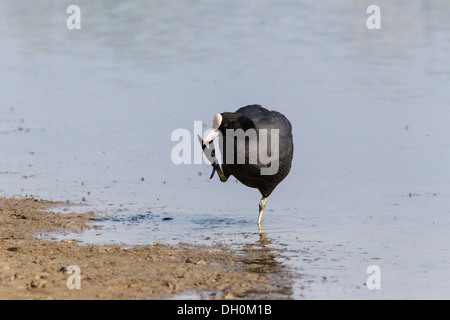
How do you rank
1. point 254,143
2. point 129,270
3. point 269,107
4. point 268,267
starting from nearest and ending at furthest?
point 129,270 → point 268,267 → point 254,143 → point 269,107

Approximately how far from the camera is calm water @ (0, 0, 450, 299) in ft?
33.7

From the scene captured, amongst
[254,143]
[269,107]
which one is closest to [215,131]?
[254,143]

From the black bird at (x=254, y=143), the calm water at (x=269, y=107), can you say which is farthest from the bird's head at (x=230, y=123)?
the calm water at (x=269, y=107)

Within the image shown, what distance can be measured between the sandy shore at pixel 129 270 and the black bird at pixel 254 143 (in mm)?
968

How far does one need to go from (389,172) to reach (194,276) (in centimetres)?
570

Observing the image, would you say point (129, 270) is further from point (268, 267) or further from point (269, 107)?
point (269, 107)

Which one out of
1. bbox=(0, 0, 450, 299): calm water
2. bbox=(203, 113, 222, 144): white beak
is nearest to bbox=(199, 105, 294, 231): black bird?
bbox=(203, 113, 222, 144): white beak

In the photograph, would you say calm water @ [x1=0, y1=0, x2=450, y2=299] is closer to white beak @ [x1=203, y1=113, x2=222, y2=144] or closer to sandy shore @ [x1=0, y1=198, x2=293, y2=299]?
sandy shore @ [x1=0, y1=198, x2=293, y2=299]

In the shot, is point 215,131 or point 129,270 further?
point 215,131

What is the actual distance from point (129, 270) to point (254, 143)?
2.28 metres

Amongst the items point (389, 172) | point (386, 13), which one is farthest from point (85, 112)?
point (386, 13)

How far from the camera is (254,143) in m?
10.1

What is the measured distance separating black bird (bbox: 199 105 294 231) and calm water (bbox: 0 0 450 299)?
0.80m

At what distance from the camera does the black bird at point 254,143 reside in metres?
10.1
